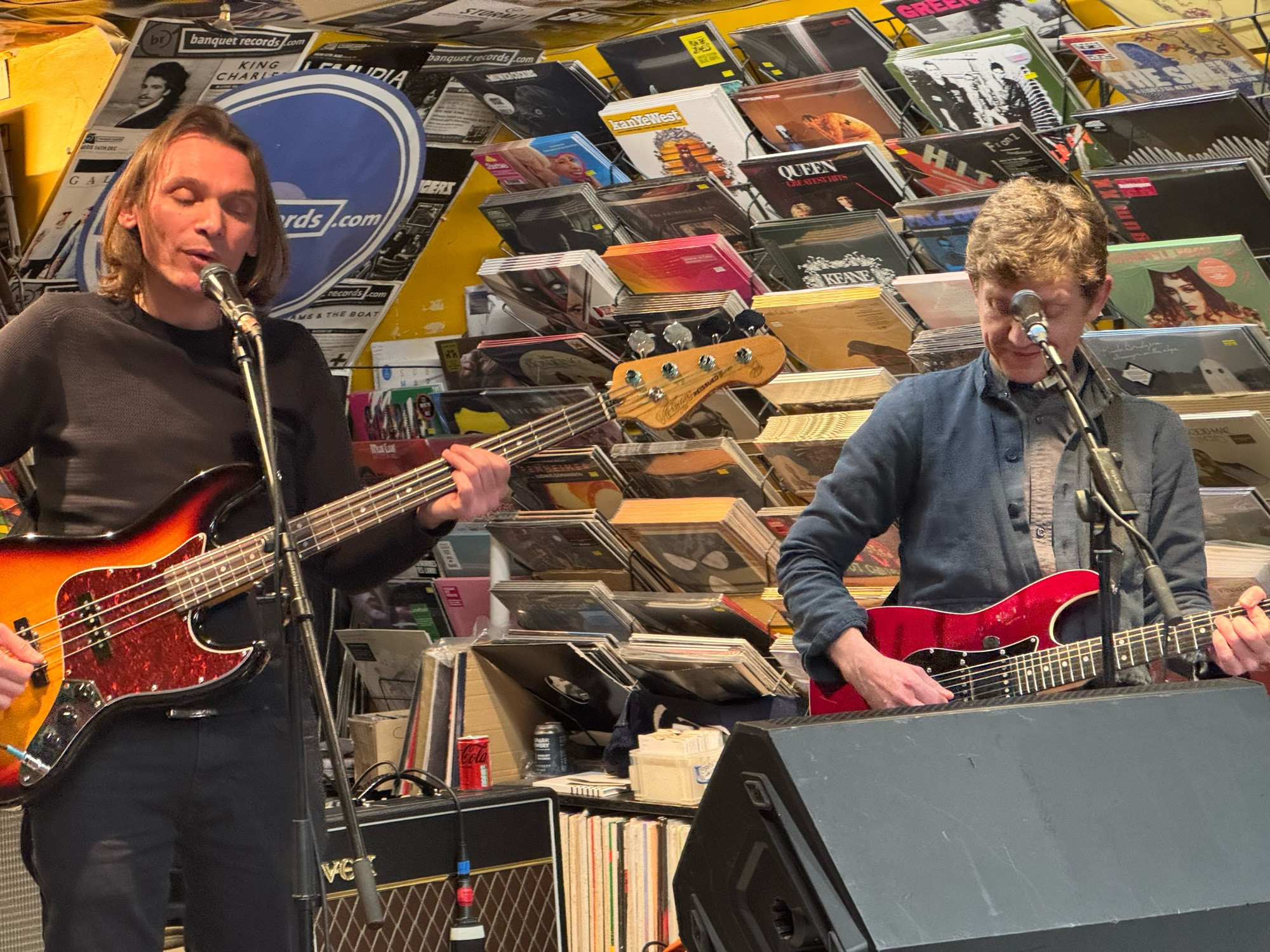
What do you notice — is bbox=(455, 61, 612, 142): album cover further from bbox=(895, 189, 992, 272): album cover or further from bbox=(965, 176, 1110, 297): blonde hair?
bbox=(965, 176, 1110, 297): blonde hair

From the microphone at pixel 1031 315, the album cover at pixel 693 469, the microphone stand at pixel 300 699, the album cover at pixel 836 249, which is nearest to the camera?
the microphone stand at pixel 300 699

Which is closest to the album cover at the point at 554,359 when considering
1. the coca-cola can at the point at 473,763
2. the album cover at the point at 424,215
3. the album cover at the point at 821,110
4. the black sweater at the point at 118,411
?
the album cover at the point at 424,215

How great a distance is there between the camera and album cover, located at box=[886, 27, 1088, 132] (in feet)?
9.24

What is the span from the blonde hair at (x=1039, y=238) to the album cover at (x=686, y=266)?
1.18 metres

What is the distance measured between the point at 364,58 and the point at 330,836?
5.75ft

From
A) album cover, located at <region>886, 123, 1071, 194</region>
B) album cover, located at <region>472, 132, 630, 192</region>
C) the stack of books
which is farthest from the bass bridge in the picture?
album cover, located at <region>472, 132, 630, 192</region>

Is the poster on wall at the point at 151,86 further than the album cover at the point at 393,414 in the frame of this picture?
No

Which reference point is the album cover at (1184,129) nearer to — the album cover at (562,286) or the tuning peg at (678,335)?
the tuning peg at (678,335)

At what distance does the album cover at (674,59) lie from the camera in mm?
3285

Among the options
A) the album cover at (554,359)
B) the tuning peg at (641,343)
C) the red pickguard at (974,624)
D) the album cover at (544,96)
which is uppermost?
the album cover at (544,96)

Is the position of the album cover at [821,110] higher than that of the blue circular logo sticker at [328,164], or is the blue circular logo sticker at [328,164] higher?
the blue circular logo sticker at [328,164]

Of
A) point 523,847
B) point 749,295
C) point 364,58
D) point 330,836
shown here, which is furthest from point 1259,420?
point 364,58

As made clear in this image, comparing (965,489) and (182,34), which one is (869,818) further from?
(182,34)

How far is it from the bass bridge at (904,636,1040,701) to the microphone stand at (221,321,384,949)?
87 cm
